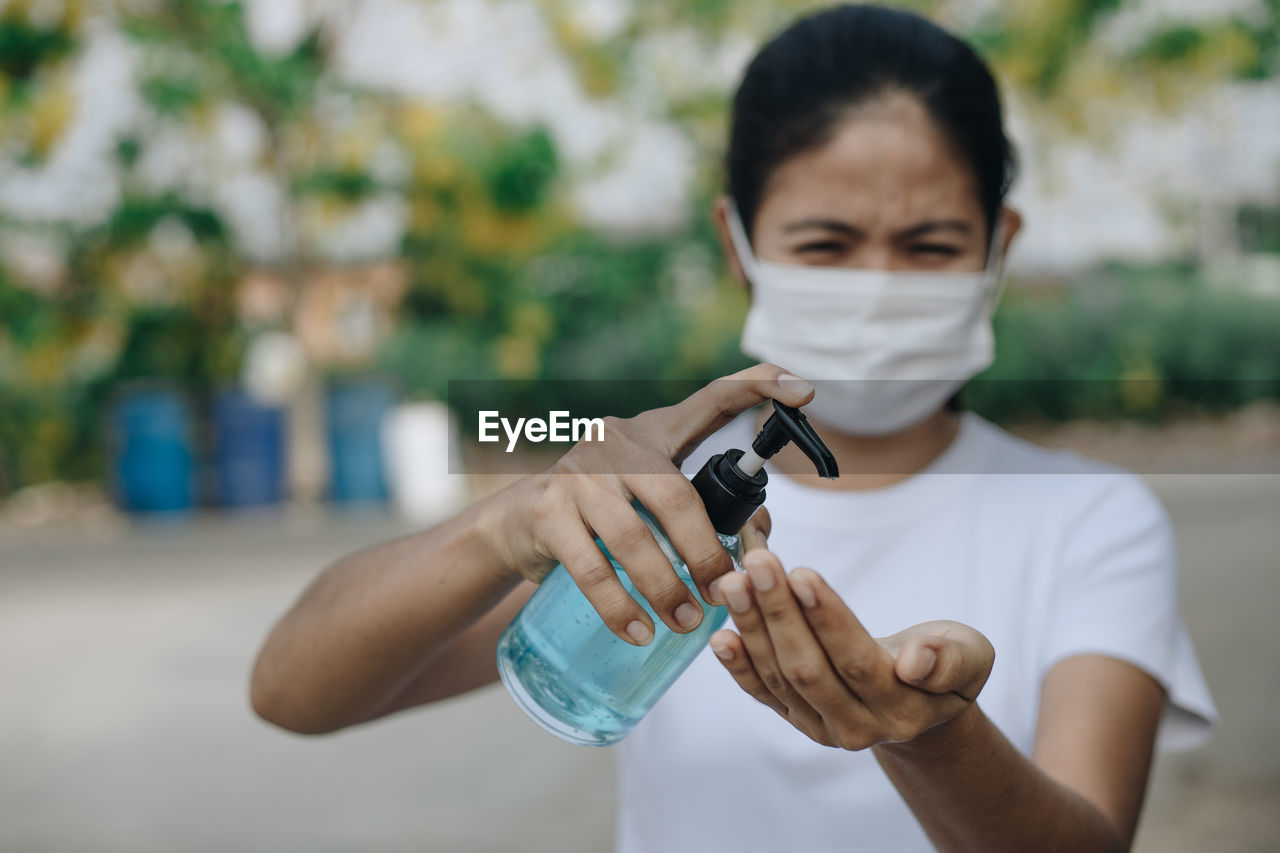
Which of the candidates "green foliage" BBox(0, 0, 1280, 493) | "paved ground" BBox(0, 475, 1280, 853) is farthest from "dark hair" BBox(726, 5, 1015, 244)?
"green foliage" BBox(0, 0, 1280, 493)

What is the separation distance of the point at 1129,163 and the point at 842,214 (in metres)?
8.03

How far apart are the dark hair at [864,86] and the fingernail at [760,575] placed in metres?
0.71

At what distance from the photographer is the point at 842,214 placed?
4.23 ft

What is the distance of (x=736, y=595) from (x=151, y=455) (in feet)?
28.8

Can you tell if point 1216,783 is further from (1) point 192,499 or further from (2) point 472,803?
(1) point 192,499

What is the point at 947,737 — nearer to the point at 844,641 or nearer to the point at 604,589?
the point at 844,641

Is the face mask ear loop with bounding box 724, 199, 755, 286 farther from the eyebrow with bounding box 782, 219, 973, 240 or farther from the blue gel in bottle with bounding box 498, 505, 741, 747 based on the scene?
the blue gel in bottle with bounding box 498, 505, 741, 747

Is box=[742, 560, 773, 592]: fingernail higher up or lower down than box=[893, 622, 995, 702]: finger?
higher up

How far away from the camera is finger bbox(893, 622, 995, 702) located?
778 millimetres

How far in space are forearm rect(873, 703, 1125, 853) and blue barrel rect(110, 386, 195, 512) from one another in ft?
28.3

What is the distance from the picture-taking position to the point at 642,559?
2.75ft

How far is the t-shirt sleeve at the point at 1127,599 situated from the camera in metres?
1.27

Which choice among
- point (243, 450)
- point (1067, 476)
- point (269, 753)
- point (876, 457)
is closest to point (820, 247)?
point (876, 457)

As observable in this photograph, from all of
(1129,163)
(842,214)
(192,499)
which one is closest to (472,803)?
(842,214)
